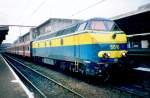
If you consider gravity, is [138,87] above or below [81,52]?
below

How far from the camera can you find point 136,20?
46.9ft

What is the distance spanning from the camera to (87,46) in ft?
32.6

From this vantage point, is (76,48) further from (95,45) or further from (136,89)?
(136,89)

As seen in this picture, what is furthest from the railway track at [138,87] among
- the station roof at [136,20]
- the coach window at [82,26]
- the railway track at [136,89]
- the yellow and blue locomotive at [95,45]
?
the station roof at [136,20]

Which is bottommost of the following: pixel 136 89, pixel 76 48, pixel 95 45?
pixel 136 89

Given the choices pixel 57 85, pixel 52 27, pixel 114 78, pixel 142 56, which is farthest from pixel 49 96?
pixel 52 27

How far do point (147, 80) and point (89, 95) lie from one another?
3.89m

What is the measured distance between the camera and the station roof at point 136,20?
40.4 feet

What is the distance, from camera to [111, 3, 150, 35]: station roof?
12303 millimetres

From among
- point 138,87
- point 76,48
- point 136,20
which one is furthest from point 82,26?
point 136,20

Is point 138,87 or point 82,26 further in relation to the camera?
point 82,26

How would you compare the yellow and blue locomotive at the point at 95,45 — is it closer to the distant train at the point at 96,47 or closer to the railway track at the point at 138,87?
the distant train at the point at 96,47

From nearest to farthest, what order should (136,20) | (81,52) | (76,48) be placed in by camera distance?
1. (81,52)
2. (76,48)
3. (136,20)

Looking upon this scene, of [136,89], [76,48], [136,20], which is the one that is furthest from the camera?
[136,20]
